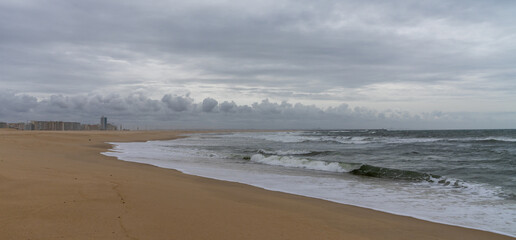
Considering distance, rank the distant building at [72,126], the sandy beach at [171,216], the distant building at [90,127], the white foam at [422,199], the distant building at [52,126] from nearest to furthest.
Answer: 1. the sandy beach at [171,216]
2. the white foam at [422,199]
3. the distant building at [52,126]
4. the distant building at [72,126]
5. the distant building at [90,127]

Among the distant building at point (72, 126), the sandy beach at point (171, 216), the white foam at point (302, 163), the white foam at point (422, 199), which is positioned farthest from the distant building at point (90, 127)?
the sandy beach at point (171, 216)

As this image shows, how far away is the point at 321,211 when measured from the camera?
5848 mm

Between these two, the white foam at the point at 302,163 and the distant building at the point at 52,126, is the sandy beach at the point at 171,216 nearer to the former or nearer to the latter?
the white foam at the point at 302,163

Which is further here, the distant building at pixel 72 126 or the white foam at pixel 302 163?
the distant building at pixel 72 126

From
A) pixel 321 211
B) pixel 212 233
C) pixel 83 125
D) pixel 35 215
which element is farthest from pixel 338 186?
pixel 83 125

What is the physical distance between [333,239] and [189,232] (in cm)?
177

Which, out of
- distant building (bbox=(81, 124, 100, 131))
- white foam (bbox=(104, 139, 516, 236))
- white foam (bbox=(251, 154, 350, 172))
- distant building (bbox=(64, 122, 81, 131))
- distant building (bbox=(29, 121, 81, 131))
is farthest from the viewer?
distant building (bbox=(81, 124, 100, 131))

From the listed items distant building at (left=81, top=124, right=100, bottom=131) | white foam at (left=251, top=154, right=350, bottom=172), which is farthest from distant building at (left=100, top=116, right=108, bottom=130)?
white foam at (left=251, top=154, right=350, bottom=172)

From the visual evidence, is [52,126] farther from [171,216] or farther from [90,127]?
[171,216]

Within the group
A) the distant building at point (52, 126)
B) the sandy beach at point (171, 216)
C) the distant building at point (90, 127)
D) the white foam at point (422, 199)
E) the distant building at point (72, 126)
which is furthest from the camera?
the distant building at point (90, 127)

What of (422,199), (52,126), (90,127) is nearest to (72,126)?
(52,126)

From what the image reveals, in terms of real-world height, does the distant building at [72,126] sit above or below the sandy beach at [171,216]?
below

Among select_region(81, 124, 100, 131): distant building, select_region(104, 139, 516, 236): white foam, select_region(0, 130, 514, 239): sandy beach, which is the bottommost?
select_region(81, 124, 100, 131): distant building

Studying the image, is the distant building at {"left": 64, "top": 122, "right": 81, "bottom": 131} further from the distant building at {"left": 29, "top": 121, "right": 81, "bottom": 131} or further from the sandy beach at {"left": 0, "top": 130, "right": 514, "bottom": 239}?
the sandy beach at {"left": 0, "top": 130, "right": 514, "bottom": 239}
